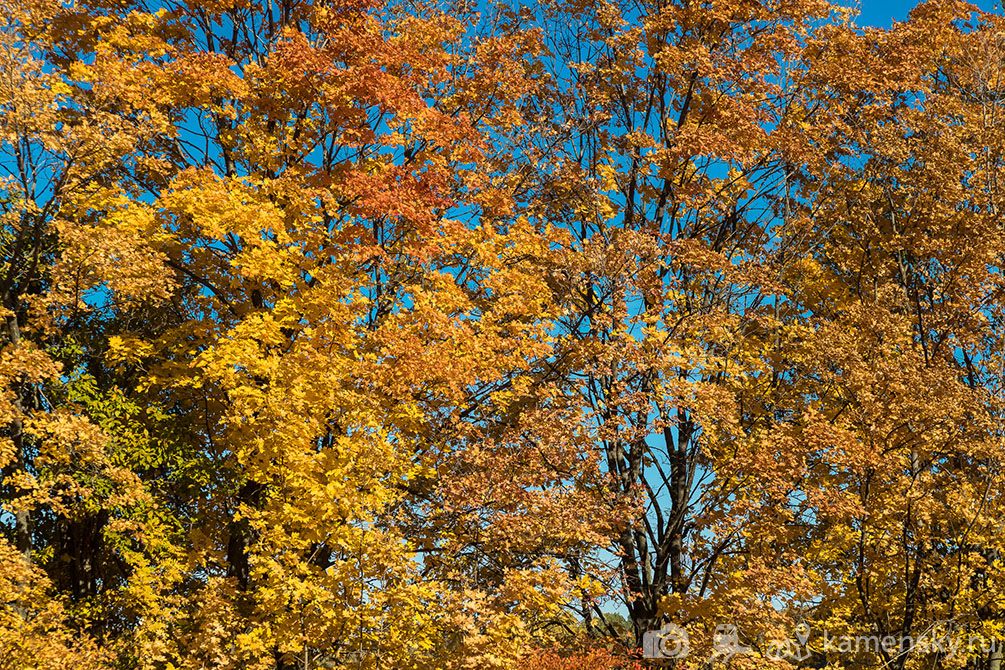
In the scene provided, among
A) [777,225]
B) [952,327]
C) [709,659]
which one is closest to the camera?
[709,659]

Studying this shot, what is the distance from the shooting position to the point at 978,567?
14.9m

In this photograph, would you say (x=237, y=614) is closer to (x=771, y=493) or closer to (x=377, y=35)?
(x=771, y=493)

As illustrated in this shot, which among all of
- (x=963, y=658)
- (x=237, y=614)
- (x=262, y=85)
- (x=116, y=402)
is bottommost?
(x=963, y=658)

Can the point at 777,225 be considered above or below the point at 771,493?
above

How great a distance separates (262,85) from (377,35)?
248 centimetres

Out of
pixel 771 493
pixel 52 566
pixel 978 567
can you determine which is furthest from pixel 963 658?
pixel 52 566

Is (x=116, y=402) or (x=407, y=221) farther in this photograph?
(x=407, y=221)
